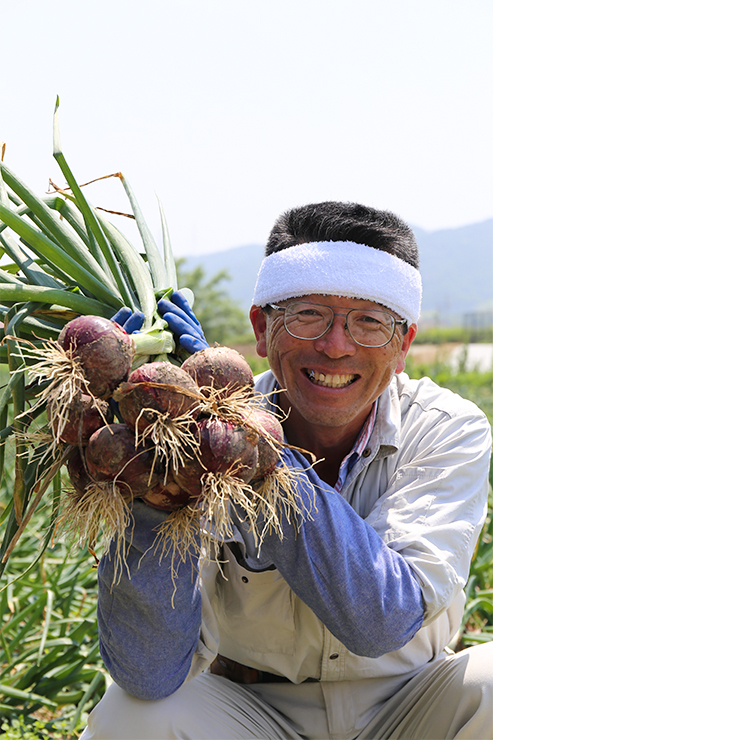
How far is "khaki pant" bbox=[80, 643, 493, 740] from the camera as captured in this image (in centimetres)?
139

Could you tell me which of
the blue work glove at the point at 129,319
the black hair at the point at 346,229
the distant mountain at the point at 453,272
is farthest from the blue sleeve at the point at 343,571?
the distant mountain at the point at 453,272

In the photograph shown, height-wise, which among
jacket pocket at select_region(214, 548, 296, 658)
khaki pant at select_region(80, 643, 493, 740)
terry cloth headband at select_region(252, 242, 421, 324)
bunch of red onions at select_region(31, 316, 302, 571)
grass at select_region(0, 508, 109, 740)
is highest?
terry cloth headband at select_region(252, 242, 421, 324)

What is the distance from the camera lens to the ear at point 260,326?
5.80 feet

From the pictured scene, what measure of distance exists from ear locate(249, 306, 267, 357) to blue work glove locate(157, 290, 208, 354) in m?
0.35

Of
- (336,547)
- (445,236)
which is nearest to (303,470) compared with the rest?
(336,547)

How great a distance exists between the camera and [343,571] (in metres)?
1.28

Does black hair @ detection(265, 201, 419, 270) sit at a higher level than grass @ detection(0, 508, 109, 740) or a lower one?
higher

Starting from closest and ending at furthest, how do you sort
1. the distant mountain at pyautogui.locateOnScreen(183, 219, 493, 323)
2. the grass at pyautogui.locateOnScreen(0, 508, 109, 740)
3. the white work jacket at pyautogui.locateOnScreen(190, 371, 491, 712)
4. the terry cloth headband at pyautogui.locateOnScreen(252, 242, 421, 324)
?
1. the white work jacket at pyautogui.locateOnScreen(190, 371, 491, 712)
2. the terry cloth headband at pyautogui.locateOnScreen(252, 242, 421, 324)
3. the grass at pyautogui.locateOnScreen(0, 508, 109, 740)
4. the distant mountain at pyautogui.locateOnScreen(183, 219, 493, 323)

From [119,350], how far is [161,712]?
78 cm

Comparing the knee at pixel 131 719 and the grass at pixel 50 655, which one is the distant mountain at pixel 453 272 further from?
the knee at pixel 131 719

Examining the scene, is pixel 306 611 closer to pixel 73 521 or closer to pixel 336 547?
pixel 336 547

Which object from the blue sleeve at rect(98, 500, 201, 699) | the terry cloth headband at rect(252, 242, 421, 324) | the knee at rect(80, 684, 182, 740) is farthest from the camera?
the terry cloth headband at rect(252, 242, 421, 324)

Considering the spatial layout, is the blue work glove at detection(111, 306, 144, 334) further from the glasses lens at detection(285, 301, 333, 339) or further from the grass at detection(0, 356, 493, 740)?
the grass at detection(0, 356, 493, 740)

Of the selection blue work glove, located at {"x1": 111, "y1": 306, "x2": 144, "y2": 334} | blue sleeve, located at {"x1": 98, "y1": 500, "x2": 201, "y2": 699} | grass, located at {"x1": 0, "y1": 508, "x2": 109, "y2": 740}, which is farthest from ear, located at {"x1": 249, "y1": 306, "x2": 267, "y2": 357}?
grass, located at {"x1": 0, "y1": 508, "x2": 109, "y2": 740}
